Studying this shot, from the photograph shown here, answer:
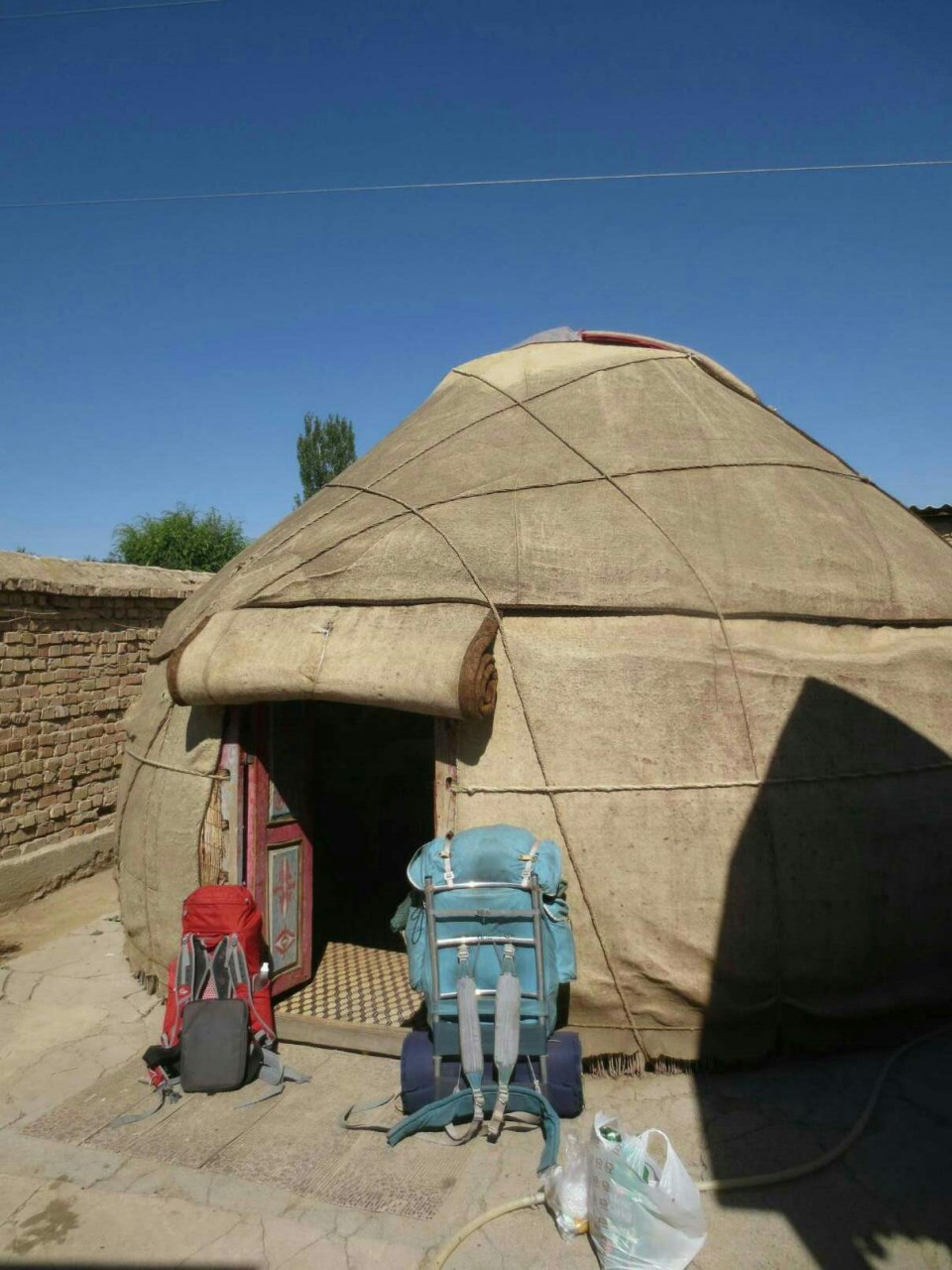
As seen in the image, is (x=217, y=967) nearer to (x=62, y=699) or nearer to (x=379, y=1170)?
(x=379, y=1170)

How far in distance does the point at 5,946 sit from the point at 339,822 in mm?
2725

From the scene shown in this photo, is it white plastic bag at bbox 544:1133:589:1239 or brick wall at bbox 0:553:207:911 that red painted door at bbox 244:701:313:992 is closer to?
white plastic bag at bbox 544:1133:589:1239

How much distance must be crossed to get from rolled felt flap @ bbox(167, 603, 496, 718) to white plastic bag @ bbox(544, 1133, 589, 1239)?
68.0 inches

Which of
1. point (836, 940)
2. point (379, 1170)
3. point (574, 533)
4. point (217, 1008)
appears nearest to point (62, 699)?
point (217, 1008)

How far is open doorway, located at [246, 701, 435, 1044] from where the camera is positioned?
471 centimetres

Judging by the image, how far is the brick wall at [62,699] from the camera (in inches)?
268

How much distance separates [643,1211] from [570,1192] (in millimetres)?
348

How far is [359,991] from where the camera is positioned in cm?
500

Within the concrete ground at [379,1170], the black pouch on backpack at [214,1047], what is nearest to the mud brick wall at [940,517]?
the concrete ground at [379,1170]

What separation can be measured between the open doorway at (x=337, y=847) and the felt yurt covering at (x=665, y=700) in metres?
0.41

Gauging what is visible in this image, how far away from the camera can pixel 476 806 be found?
406 centimetres

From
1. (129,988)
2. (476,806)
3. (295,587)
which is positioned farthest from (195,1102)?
(295,587)

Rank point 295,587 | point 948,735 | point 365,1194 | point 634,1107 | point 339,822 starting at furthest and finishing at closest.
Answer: point 339,822, point 295,587, point 948,735, point 634,1107, point 365,1194

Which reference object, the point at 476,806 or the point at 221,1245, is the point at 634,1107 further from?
the point at 221,1245
